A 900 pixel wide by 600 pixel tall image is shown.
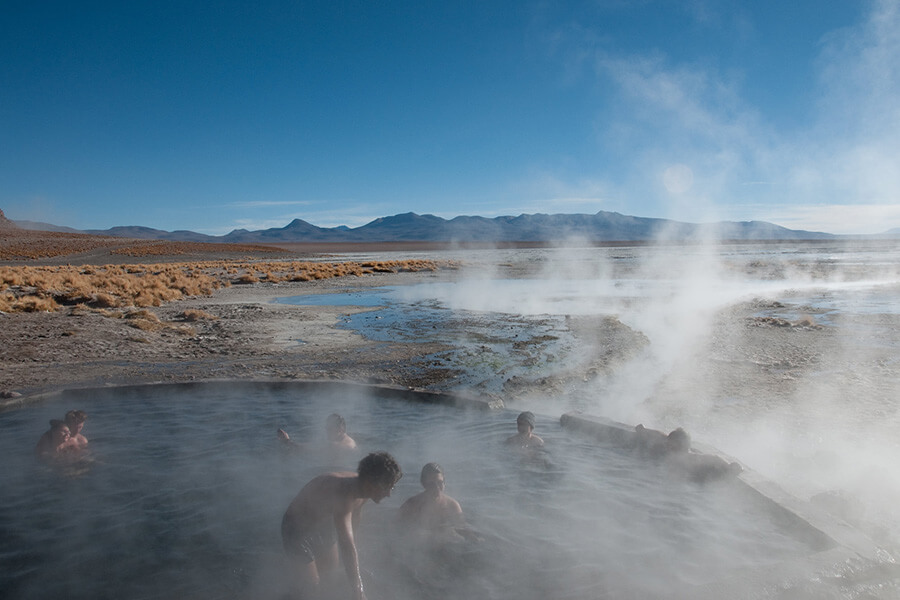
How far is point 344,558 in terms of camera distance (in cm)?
326

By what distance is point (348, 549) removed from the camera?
3252 mm

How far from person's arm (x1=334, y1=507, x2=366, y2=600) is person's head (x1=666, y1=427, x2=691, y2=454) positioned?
3176 millimetres

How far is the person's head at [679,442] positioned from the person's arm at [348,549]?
318cm

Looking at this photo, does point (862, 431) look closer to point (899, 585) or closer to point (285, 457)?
point (899, 585)

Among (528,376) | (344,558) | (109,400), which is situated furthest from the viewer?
(528,376)

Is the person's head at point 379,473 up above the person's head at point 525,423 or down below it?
above

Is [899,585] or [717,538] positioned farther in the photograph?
[717,538]

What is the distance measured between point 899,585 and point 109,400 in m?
7.90

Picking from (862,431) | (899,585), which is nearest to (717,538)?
(899,585)

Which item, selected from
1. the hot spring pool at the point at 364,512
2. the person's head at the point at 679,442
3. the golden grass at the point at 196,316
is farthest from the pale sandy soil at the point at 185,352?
the person's head at the point at 679,442

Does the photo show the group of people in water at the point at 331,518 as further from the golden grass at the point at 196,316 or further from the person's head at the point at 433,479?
the golden grass at the point at 196,316

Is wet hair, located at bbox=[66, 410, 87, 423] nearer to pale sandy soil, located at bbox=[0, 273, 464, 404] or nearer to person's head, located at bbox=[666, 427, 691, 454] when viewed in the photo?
pale sandy soil, located at bbox=[0, 273, 464, 404]

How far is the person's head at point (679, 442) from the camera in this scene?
5.22 m

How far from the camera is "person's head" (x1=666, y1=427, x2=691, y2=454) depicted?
5219 millimetres
